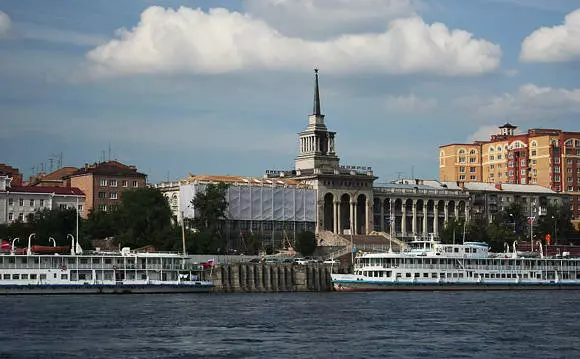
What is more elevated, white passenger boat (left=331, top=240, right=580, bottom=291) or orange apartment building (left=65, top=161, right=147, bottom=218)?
orange apartment building (left=65, top=161, right=147, bottom=218)

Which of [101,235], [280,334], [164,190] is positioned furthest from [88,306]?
[164,190]

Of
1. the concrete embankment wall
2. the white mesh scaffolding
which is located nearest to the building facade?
the white mesh scaffolding

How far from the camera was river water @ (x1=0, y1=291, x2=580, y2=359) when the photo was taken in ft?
232

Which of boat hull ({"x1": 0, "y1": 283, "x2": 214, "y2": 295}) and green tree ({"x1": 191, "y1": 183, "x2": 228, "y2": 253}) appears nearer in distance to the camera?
boat hull ({"x1": 0, "y1": 283, "x2": 214, "y2": 295})

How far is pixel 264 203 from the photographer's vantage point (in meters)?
187

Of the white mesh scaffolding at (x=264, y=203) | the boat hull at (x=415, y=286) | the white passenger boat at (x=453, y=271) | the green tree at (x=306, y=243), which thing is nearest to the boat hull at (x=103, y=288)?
the boat hull at (x=415, y=286)

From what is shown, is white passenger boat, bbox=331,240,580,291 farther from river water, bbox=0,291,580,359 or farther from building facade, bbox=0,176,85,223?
building facade, bbox=0,176,85,223

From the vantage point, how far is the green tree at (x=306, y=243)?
170 metres

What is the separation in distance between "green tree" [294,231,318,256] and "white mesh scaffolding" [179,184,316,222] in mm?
14762

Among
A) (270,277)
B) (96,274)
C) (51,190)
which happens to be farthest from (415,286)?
(51,190)

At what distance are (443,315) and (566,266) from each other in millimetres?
53959

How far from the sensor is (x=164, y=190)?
190 meters

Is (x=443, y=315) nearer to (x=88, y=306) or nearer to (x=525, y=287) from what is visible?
(x=88, y=306)

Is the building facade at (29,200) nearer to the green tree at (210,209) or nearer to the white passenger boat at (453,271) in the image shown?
the green tree at (210,209)
